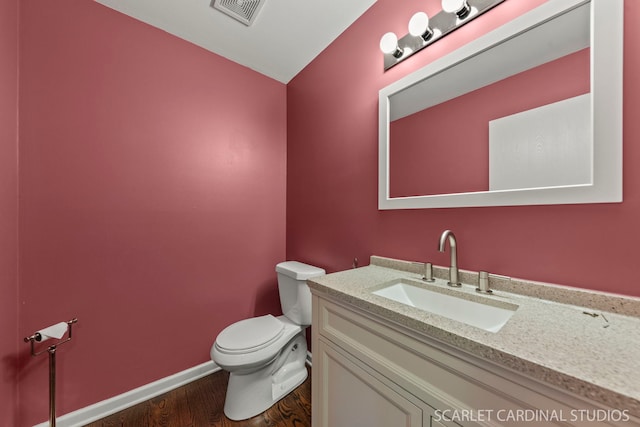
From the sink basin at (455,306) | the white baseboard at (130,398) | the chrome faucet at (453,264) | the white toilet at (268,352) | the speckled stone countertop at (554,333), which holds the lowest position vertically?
the white baseboard at (130,398)

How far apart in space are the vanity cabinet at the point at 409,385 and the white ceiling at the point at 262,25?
64.6 inches

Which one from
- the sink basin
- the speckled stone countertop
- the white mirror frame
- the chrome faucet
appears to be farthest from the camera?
the chrome faucet

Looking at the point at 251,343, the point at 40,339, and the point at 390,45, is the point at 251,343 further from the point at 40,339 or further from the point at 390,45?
the point at 390,45

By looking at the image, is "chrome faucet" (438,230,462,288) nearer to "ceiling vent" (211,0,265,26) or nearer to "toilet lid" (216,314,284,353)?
"toilet lid" (216,314,284,353)

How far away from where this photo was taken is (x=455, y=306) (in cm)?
90

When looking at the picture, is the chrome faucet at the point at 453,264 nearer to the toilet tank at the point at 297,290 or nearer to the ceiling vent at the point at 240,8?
the toilet tank at the point at 297,290

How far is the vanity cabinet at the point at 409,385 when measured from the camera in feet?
1.52

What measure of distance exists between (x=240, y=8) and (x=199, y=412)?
2411mm

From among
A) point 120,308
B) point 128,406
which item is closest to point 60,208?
point 120,308

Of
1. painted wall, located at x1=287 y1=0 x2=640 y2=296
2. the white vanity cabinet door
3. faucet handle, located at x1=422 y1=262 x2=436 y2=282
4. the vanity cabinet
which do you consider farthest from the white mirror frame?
the white vanity cabinet door

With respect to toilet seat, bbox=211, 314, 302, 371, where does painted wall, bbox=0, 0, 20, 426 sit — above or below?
above

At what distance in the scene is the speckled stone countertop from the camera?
0.41 m

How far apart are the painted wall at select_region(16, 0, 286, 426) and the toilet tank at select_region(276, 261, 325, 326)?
1.09 feet

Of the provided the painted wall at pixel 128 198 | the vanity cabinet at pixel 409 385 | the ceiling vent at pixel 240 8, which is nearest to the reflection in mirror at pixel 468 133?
the vanity cabinet at pixel 409 385
